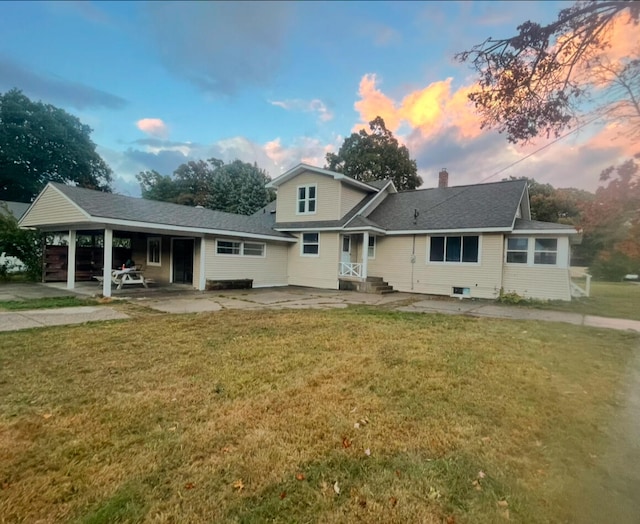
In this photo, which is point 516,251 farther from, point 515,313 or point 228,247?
point 228,247

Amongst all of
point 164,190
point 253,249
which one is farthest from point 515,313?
point 164,190

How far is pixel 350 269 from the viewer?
15.5 meters

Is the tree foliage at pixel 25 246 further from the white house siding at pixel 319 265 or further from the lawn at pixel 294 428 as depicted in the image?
the lawn at pixel 294 428

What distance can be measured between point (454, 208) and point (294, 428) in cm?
1382

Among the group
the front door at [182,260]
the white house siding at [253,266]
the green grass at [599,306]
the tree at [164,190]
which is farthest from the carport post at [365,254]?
the tree at [164,190]

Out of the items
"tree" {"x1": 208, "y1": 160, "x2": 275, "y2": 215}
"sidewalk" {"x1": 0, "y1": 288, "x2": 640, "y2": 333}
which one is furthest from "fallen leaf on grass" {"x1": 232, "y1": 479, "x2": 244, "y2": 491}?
"tree" {"x1": 208, "y1": 160, "x2": 275, "y2": 215}

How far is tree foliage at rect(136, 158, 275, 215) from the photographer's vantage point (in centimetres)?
3356

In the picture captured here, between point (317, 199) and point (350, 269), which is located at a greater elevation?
point (317, 199)

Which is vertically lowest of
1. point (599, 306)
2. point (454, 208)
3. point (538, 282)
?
point (599, 306)

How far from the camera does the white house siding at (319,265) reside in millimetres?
15555

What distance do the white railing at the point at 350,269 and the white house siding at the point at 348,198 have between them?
230 cm

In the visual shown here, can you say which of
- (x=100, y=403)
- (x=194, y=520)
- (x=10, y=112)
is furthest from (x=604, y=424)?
(x=10, y=112)

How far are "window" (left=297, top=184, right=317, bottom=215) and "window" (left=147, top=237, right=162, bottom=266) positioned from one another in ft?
22.9

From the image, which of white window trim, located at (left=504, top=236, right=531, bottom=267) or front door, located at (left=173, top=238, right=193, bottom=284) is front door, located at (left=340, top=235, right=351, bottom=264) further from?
front door, located at (left=173, top=238, right=193, bottom=284)
